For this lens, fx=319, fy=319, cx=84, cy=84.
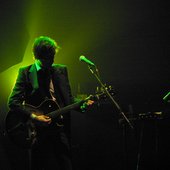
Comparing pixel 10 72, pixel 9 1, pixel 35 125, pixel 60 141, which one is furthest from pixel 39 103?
pixel 9 1

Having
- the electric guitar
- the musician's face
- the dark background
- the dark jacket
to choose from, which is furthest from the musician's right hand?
the dark background

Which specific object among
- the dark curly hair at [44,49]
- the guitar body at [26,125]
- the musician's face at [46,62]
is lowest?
the guitar body at [26,125]

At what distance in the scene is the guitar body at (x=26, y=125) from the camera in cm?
336

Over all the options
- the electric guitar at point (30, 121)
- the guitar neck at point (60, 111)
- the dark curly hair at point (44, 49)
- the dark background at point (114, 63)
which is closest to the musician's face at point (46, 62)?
the dark curly hair at point (44, 49)

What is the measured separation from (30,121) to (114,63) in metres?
2.07

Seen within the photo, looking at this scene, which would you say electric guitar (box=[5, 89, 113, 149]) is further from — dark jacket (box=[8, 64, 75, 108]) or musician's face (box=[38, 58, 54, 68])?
musician's face (box=[38, 58, 54, 68])

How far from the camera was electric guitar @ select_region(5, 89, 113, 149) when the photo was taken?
10.9 ft

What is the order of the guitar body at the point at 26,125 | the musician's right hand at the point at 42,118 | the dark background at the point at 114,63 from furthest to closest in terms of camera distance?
the dark background at the point at 114,63 < the guitar body at the point at 26,125 < the musician's right hand at the point at 42,118

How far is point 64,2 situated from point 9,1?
32.6 inches

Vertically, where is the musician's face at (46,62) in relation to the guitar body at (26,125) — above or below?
above

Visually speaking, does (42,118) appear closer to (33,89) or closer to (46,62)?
(33,89)

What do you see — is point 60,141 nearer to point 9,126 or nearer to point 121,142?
point 9,126

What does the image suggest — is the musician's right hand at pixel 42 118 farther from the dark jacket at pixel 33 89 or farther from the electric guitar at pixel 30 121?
the dark jacket at pixel 33 89

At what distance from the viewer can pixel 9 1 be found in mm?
4594
